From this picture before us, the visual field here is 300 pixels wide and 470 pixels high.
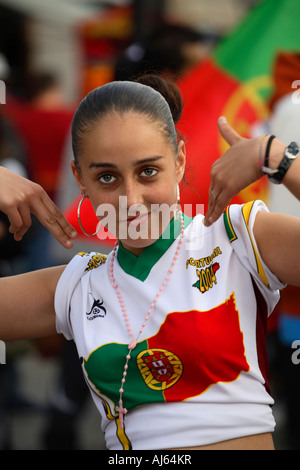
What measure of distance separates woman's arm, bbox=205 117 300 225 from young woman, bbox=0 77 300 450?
1 centimetres

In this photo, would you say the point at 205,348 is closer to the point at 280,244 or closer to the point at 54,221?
the point at 280,244

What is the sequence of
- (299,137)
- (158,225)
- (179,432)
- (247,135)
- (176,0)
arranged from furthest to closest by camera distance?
1. (176,0)
2. (247,135)
3. (299,137)
4. (158,225)
5. (179,432)

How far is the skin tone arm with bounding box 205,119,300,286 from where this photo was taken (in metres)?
2.02

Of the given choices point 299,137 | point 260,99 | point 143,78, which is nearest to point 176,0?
point 260,99

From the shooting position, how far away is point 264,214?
2.16 m

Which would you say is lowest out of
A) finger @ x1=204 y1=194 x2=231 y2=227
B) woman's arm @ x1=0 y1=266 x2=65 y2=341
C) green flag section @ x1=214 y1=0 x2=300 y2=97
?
woman's arm @ x1=0 y1=266 x2=65 y2=341

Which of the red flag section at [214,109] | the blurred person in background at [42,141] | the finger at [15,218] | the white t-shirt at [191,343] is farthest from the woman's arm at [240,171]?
the blurred person in background at [42,141]

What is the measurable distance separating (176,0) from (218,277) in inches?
453

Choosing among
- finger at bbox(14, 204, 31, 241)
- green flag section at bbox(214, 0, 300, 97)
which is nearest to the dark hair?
finger at bbox(14, 204, 31, 241)

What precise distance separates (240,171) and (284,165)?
0.13m

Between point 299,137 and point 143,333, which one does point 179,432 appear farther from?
point 299,137

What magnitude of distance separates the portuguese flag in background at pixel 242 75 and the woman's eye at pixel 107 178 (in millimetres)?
2377

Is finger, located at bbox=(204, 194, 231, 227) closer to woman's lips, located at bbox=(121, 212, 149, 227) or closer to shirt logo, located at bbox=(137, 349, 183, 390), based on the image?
woman's lips, located at bbox=(121, 212, 149, 227)

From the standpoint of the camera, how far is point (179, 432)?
6.95 feet
